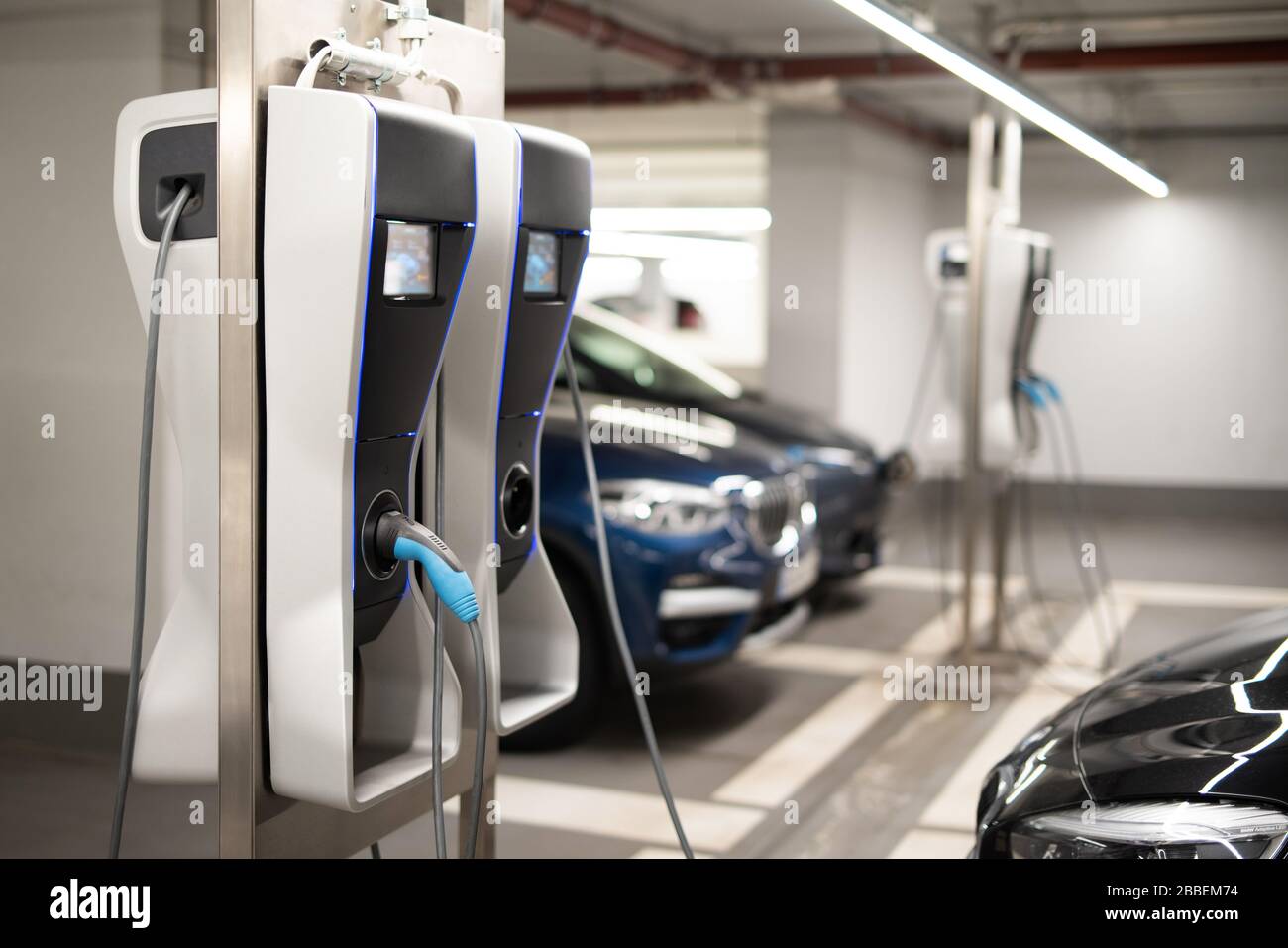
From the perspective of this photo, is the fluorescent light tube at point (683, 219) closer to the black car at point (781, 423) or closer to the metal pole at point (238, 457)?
the black car at point (781, 423)

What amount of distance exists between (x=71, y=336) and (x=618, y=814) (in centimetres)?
213

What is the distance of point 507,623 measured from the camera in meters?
2.20

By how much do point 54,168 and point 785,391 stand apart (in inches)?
226

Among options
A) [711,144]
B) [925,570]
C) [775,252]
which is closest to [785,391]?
[775,252]

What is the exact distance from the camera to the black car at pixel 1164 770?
5.77 feet

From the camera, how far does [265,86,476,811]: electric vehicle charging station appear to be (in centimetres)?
151

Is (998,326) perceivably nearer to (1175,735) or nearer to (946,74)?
(946,74)

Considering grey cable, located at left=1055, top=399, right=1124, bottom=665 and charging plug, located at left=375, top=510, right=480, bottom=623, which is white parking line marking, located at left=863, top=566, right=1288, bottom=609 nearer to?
grey cable, located at left=1055, top=399, right=1124, bottom=665

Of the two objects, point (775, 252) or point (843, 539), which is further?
point (775, 252)

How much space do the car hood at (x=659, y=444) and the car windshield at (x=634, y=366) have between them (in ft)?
1.14

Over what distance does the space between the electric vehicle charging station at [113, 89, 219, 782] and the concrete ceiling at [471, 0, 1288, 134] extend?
403 centimetres

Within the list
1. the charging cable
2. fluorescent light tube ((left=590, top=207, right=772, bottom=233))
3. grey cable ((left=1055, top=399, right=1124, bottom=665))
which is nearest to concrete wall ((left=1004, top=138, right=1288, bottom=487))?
grey cable ((left=1055, top=399, right=1124, bottom=665))

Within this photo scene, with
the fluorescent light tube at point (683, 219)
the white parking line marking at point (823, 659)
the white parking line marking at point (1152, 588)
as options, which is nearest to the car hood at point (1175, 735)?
the white parking line marking at point (823, 659)
